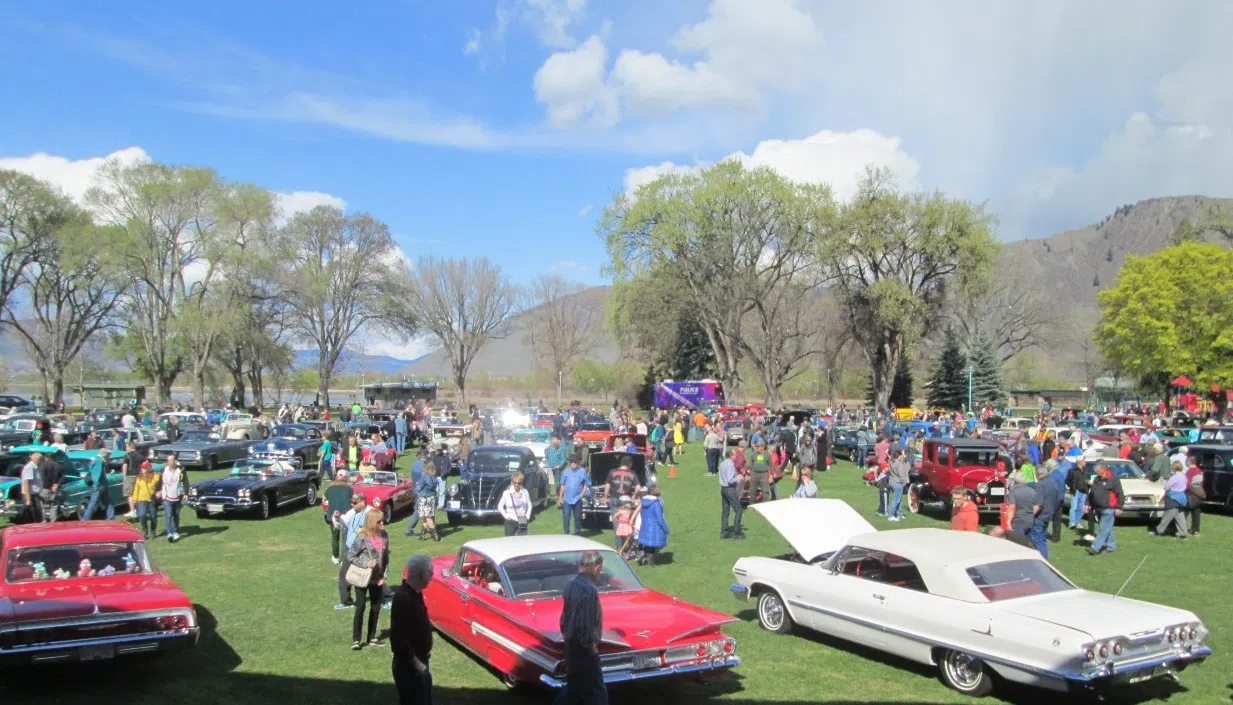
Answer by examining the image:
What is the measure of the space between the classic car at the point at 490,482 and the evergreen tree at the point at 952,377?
5051cm

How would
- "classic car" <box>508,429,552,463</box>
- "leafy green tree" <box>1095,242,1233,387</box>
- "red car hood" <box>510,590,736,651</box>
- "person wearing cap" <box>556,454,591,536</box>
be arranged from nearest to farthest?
"red car hood" <box>510,590,736,651</box> < "person wearing cap" <box>556,454,591,536</box> < "classic car" <box>508,429,552,463</box> < "leafy green tree" <box>1095,242,1233,387</box>

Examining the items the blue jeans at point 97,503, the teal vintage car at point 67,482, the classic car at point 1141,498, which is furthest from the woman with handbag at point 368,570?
the classic car at point 1141,498

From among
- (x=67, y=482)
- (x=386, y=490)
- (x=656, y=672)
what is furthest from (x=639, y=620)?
(x=67, y=482)

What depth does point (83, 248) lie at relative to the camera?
50719 millimetres

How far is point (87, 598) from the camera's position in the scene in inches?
322

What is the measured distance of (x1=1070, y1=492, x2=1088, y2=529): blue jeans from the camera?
1603cm

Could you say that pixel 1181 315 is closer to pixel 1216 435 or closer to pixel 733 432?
pixel 1216 435

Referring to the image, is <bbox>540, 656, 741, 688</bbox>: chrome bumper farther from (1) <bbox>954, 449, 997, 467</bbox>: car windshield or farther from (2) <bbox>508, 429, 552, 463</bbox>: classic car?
(2) <bbox>508, 429, 552, 463</bbox>: classic car

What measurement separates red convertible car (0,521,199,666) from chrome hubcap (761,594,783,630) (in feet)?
18.9

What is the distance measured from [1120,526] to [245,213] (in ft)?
161

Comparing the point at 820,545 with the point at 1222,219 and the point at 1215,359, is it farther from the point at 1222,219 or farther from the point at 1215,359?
the point at 1222,219

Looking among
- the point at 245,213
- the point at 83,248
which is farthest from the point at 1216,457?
the point at 83,248

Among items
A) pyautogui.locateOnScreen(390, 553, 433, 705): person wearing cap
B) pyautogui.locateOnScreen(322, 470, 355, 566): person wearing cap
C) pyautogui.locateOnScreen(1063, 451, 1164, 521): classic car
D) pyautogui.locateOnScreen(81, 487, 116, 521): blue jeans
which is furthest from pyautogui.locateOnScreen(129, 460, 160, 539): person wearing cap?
pyautogui.locateOnScreen(1063, 451, 1164, 521): classic car

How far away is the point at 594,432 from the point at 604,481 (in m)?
12.9
